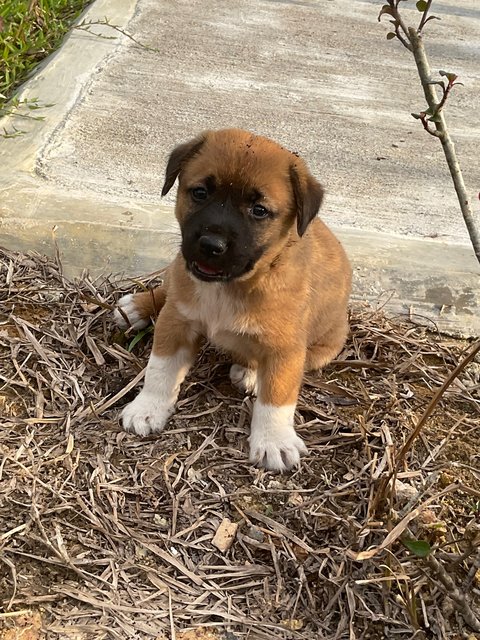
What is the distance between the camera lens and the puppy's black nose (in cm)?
262

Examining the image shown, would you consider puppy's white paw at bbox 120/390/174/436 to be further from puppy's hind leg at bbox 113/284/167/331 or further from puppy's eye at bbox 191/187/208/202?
puppy's eye at bbox 191/187/208/202

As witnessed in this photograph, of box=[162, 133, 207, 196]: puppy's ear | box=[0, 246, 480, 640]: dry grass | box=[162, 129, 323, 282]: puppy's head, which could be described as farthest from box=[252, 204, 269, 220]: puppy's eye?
box=[0, 246, 480, 640]: dry grass

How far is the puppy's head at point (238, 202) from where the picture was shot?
268 centimetres

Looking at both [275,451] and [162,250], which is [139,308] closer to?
[162,250]

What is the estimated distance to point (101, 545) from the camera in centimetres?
246

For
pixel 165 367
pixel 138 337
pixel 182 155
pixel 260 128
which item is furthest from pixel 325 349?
pixel 260 128

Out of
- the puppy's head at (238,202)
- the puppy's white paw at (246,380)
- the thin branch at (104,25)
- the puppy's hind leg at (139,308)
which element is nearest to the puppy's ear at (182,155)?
the puppy's head at (238,202)

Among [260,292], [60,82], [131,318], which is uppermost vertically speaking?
[260,292]

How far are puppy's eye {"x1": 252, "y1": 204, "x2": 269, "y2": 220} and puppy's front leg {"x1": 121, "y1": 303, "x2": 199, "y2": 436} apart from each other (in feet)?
1.89

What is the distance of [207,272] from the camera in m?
2.74

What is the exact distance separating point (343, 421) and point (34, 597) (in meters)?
1.46

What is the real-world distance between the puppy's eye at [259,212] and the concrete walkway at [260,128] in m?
1.29

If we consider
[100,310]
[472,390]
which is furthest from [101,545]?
[472,390]

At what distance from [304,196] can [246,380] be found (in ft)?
2.99
